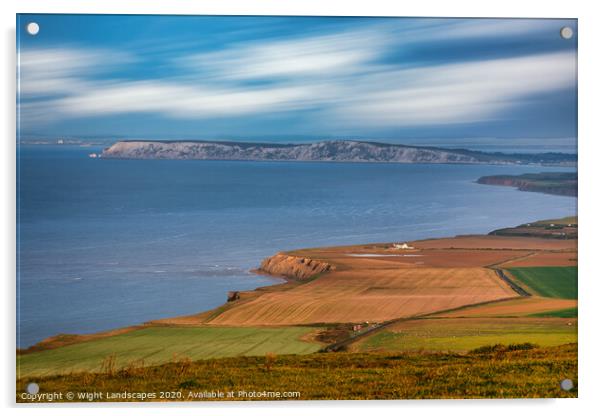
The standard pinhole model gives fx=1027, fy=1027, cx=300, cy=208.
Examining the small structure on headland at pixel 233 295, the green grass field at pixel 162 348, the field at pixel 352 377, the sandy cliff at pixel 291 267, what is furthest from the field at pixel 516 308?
the small structure on headland at pixel 233 295

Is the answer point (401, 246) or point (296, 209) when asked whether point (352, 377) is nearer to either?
point (401, 246)

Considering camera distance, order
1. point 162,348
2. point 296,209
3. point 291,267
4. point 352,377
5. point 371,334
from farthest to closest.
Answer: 1. point 296,209
2. point 291,267
3. point 371,334
4. point 162,348
5. point 352,377

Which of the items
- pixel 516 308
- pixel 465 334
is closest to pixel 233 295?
pixel 465 334

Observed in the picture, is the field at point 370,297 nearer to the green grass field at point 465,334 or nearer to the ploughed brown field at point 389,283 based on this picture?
the ploughed brown field at point 389,283

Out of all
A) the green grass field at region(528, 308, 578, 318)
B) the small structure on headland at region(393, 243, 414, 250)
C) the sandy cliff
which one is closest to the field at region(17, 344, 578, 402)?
the green grass field at region(528, 308, 578, 318)

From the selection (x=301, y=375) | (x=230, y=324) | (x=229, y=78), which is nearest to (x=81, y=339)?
(x=230, y=324)

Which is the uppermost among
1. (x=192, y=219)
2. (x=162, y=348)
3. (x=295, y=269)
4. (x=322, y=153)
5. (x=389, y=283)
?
(x=322, y=153)
